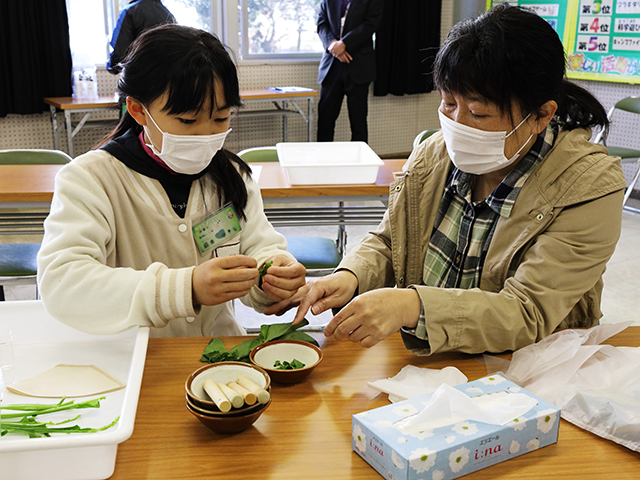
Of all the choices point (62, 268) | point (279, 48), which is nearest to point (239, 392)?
point (62, 268)

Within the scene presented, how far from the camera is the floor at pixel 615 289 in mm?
3176

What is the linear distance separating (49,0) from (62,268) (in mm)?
4736

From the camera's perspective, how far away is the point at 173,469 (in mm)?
842

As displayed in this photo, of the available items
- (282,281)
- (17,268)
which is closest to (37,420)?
(282,281)

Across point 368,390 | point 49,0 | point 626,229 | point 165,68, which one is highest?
point 49,0

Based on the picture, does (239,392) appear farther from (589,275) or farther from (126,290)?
(589,275)

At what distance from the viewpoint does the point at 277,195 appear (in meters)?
2.49

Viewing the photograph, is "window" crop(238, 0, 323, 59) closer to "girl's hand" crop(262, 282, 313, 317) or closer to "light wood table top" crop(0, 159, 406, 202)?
"light wood table top" crop(0, 159, 406, 202)

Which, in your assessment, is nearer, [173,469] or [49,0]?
[173,469]

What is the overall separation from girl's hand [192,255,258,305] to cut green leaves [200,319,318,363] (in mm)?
83

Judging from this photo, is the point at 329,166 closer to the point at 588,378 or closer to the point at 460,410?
the point at 588,378

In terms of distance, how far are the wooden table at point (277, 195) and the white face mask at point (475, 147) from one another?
119 centimetres

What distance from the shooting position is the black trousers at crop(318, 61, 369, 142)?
5.83 meters

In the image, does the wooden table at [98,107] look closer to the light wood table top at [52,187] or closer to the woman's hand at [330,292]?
the light wood table top at [52,187]
